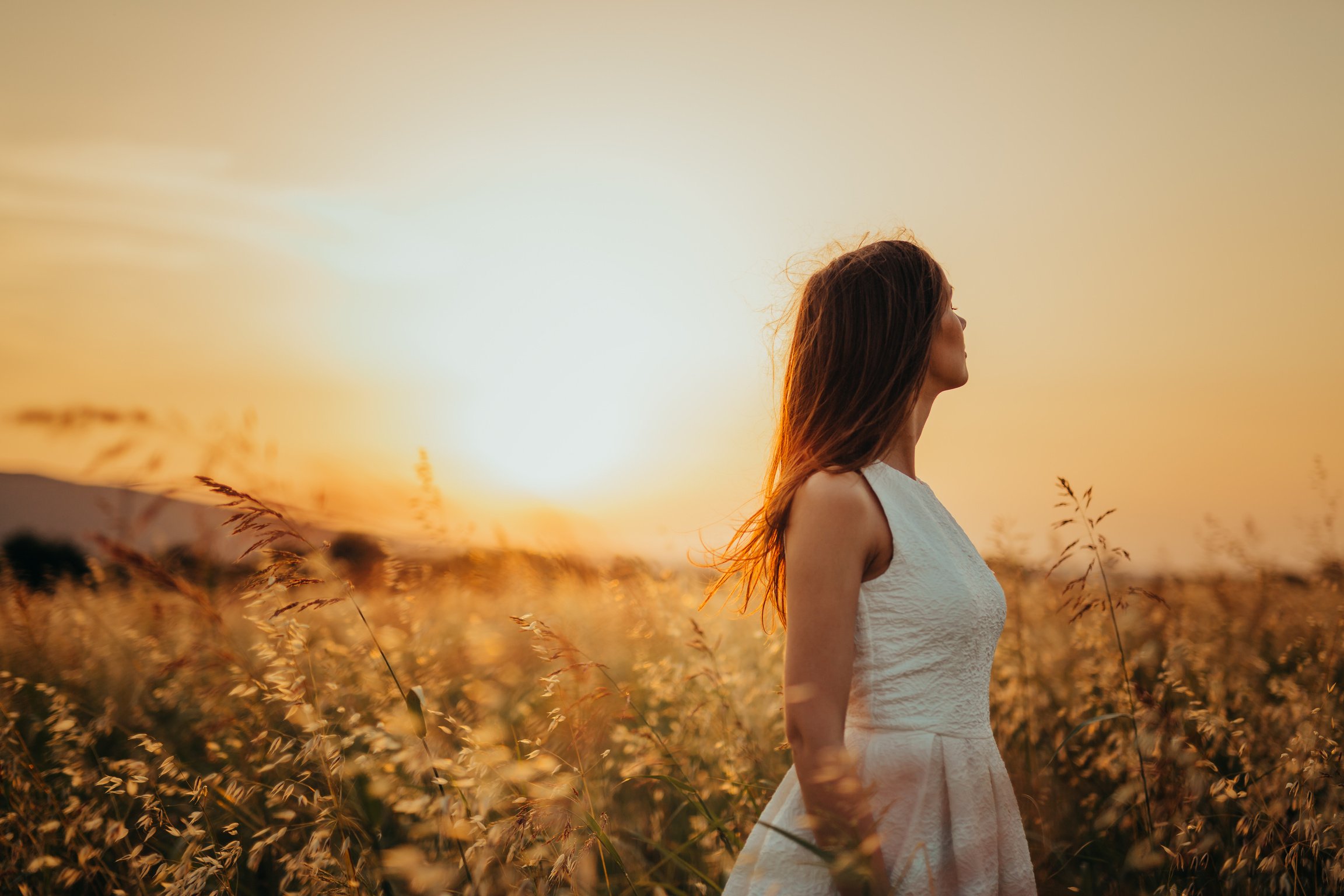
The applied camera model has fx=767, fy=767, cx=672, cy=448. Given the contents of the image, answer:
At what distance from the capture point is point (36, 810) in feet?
7.13

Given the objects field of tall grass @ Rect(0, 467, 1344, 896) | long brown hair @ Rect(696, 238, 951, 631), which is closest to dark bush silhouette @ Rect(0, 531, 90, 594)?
field of tall grass @ Rect(0, 467, 1344, 896)

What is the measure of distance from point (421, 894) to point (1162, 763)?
1980mm

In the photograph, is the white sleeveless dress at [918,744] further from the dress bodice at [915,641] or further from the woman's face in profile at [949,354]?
the woman's face in profile at [949,354]

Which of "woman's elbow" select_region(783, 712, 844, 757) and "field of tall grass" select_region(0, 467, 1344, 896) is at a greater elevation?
"woman's elbow" select_region(783, 712, 844, 757)

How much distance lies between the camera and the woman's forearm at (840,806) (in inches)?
50.7

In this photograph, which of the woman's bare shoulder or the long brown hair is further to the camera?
the long brown hair

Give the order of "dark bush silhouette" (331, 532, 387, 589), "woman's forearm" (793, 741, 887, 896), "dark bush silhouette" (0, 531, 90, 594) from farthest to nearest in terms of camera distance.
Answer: "dark bush silhouette" (0, 531, 90, 594) → "dark bush silhouette" (331, 532, 387, 589) → "woman's forearm" (793, 741, 887, 896)

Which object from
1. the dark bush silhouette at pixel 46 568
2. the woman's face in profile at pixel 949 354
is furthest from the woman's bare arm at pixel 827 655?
the dark bush silhouette at pixel 46 568

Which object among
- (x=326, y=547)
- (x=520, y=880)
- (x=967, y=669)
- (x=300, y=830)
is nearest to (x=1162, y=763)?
(x=967, y=669)

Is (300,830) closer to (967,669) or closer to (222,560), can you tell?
(222,560)

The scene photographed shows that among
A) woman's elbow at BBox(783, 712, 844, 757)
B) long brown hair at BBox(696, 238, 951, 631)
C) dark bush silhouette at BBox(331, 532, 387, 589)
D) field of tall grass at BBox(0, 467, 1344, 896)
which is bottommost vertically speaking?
field of tall grass at BBox(0, 467, 1344, 896)

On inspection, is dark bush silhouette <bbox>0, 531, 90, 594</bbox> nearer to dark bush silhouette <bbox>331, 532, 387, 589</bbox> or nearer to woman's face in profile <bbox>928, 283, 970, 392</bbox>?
dark bush silhouette <bbox>331, 532, 387, 589</bbox>

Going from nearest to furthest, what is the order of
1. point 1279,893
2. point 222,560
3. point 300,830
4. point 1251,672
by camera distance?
point 1279,893, point 300,830, point 222,560, point 1251,672

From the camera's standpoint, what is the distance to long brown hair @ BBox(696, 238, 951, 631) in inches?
67.0
